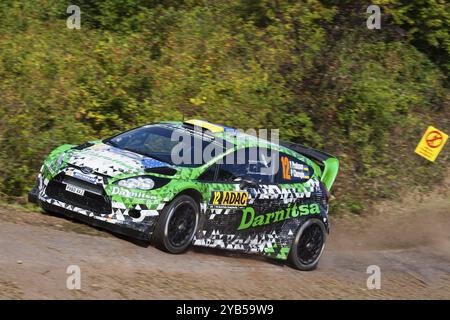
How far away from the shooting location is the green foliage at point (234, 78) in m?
13.7

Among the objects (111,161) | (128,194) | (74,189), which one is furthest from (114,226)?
(111,161)

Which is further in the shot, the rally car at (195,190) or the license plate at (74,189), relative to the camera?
the license plate at (74,189)

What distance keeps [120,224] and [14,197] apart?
364 centimetres

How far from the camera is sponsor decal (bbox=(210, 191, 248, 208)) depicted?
891 cm

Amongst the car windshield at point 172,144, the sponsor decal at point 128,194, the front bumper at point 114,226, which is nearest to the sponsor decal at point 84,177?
the sponsor decal at point 128,194

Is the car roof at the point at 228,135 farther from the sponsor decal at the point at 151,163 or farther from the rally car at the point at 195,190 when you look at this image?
the sponsor decal at the point at 151,163

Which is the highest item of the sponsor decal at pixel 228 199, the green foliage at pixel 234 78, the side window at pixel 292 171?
the green foliage at pixel 234 78

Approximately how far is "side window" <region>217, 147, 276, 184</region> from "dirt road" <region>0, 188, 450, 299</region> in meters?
1.10

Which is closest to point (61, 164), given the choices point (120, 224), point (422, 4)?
point (120, 224)

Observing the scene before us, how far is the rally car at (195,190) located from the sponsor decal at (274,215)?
0.01m

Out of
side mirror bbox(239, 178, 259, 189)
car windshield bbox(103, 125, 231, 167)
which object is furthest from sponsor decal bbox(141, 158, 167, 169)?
side mirror bbox(239, 178, 259, 189)

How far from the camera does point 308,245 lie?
1027 centimetres

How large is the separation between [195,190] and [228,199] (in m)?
0.60
